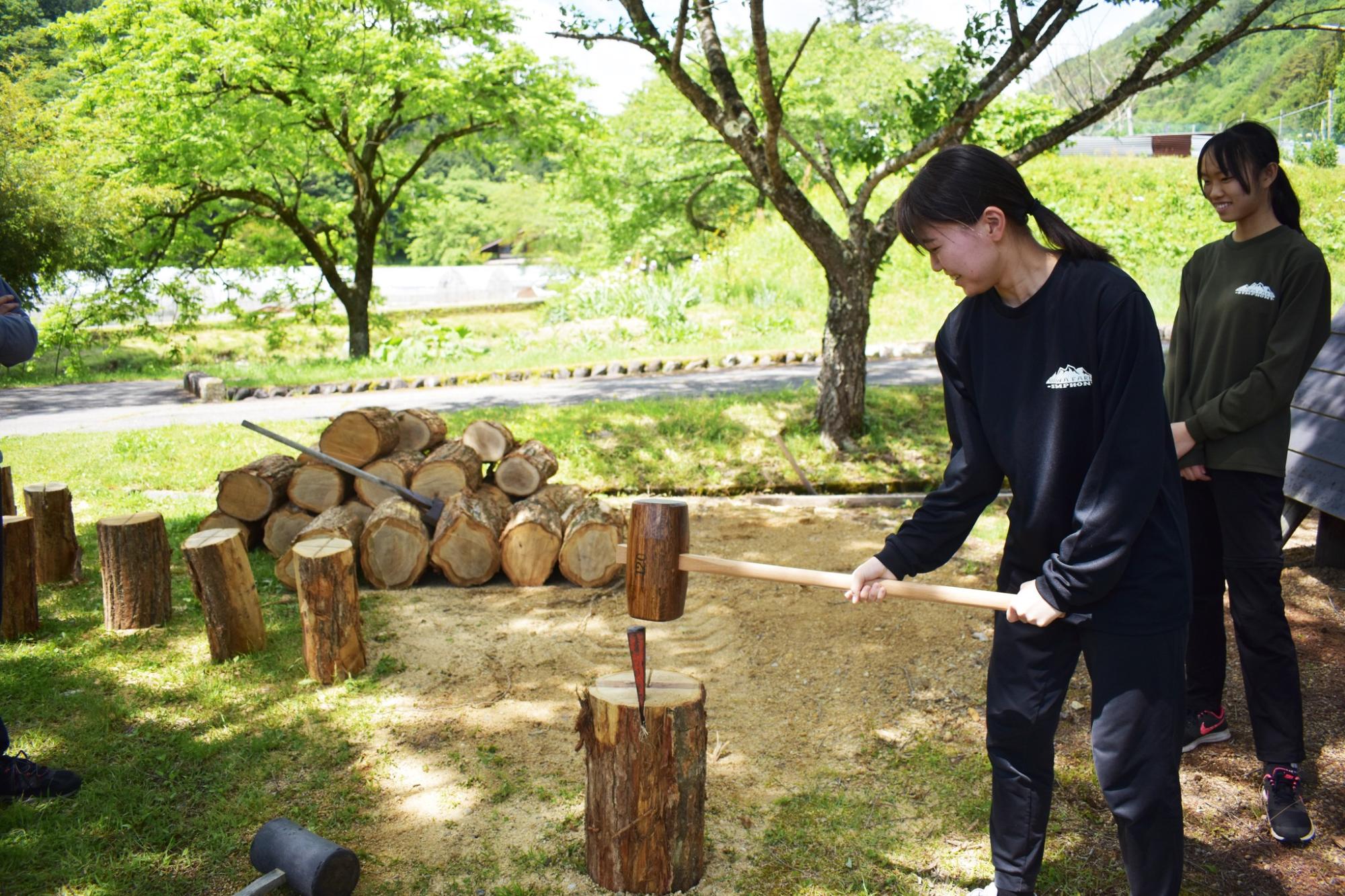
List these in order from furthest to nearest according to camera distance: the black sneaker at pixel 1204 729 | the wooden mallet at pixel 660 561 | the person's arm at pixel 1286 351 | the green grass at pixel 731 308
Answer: the green grass at pixel 731 308 < the black sneaker at pixel 1204 729 < the person's arm at pixel 1286 351 < the wooden mallet at pixel 660 561

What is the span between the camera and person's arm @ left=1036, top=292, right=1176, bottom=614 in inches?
80.2

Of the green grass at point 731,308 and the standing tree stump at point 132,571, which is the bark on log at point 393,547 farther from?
the green grass at point 731,308

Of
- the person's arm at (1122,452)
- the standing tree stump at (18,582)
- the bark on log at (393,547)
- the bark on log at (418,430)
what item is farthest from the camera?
the bark on log at (418,430)

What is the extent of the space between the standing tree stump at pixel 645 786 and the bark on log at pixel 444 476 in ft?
10.3

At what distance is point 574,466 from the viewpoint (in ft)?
24.7

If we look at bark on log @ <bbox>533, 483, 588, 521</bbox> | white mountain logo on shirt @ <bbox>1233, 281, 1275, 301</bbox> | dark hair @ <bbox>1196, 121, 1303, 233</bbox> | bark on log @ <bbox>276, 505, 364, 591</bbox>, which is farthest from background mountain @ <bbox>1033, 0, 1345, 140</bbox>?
bark on log @ <bbox>276, 505, 364, 591</bbox>

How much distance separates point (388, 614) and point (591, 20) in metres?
4.30

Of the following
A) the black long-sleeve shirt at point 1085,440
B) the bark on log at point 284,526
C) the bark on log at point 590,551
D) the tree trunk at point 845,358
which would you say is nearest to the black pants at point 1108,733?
the black long-sleeve shirt at point 1085,440

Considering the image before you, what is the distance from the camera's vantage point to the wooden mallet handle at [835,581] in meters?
2.30

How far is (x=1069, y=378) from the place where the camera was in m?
2.11

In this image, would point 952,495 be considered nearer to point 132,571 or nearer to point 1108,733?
point 1108,733

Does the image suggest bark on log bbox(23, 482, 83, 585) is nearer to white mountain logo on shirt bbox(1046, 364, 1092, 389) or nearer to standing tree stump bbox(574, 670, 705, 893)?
standing tree stump bbox(574, 670, 705, 893)

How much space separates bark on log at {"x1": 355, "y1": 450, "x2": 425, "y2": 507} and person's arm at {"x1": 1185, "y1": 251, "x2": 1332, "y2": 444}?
4.30m

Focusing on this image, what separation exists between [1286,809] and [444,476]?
4.35 m
